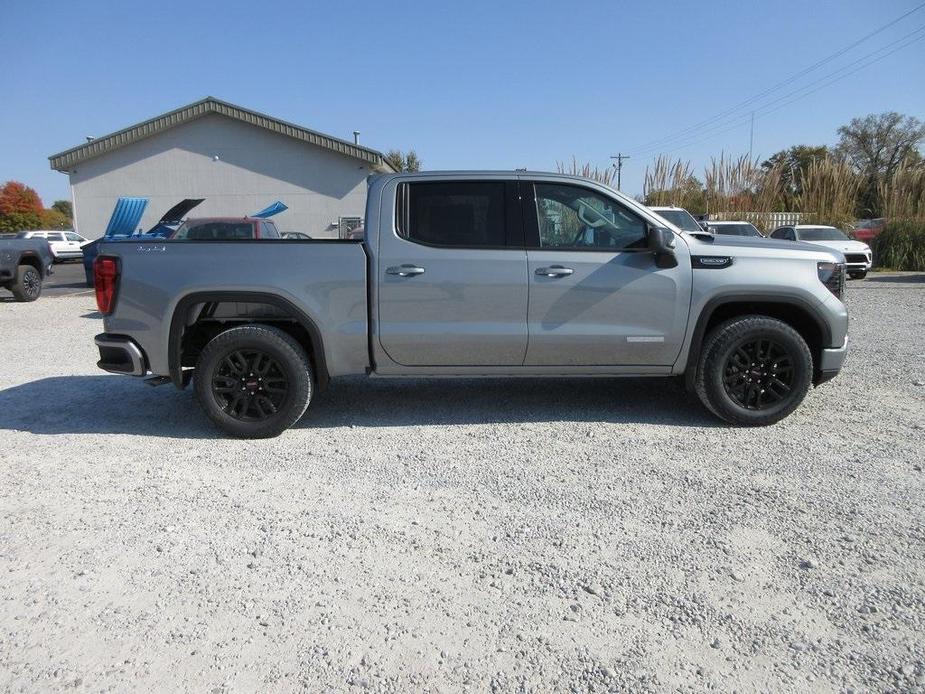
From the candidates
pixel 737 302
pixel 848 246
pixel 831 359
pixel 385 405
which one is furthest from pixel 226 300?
pixel 848 246

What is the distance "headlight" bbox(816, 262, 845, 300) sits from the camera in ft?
16.8

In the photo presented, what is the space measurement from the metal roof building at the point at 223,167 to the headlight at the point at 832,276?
72.3 ft

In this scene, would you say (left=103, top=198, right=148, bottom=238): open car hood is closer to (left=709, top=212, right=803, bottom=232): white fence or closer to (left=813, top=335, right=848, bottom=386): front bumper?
(left=709, top=212, right=803, bottom=232): white fence

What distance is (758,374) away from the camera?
200 inches

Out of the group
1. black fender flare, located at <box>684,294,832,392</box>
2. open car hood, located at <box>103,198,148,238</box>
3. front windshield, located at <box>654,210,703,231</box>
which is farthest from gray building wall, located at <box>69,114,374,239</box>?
black fender flare, located at <box>684,294,832,392</box>

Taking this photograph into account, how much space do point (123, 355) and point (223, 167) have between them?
23.5 m

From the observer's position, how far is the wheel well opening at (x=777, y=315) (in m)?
5.18

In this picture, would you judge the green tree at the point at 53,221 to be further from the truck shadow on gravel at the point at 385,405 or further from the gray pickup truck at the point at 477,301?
the gray pickup truck at the point at 477,301

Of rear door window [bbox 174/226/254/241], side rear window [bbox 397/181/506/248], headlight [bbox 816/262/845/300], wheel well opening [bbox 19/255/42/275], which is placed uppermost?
rear door window [bbox 174/226/254/241]

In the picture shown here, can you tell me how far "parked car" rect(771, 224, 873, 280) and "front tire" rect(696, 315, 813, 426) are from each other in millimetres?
14959

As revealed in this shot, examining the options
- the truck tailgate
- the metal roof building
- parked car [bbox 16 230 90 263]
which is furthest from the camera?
parked car [bbox 16 230 90 263]

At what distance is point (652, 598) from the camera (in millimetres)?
2855

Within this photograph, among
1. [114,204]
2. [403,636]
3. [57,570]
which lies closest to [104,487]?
[57,570]

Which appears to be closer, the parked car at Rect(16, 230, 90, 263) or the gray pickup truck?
the gray pickup truck
